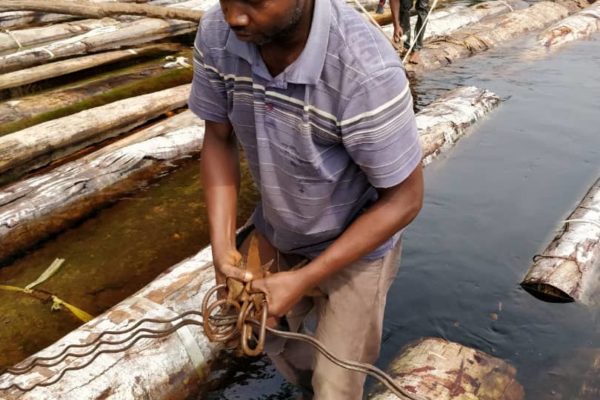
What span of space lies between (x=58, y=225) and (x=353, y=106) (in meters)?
3.85

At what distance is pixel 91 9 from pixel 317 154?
22.5ft

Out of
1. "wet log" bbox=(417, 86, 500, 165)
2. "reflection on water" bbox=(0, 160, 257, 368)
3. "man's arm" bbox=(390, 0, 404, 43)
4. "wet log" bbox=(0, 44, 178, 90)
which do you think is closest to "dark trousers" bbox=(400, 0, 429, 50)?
"man's arm" bbox=(390, 0, 404, 43)

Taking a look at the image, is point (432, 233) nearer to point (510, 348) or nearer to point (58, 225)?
point (510, 348)

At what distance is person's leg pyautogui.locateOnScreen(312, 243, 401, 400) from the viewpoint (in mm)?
2512

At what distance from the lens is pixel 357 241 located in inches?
88.7

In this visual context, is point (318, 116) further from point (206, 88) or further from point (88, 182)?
point (88, 182)

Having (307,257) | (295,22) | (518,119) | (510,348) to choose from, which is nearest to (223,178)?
(307,257)

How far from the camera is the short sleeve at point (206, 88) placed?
233 cm

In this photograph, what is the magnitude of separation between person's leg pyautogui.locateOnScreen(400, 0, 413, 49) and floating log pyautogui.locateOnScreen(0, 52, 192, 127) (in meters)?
3.55

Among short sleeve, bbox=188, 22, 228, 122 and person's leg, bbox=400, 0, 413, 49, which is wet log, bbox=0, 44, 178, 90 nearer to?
person's leg, bbox=400, 0, 413, 49

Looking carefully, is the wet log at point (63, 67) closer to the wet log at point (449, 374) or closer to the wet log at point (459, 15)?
the wet log at point (459, 15)

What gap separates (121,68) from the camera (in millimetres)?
8344

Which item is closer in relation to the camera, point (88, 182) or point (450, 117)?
point (88, 182)

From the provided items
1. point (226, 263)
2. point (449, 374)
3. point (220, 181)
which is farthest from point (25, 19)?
point (449, 374)
